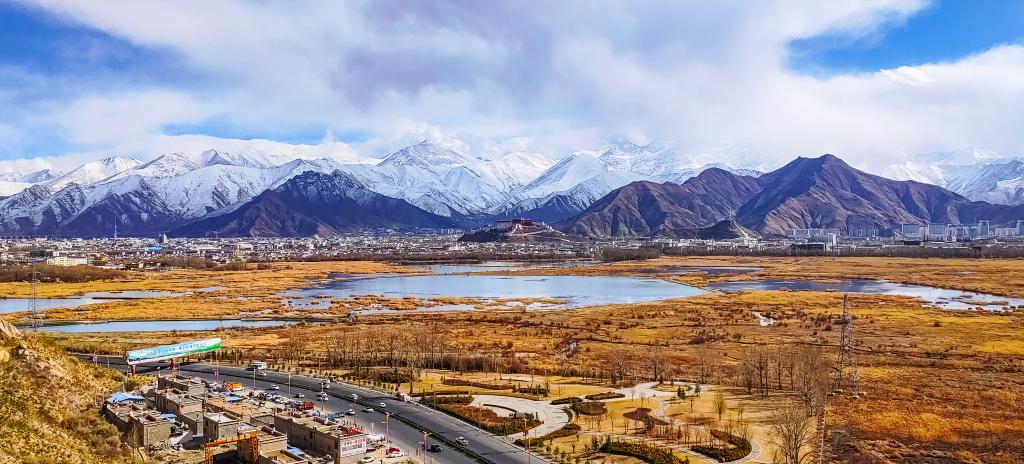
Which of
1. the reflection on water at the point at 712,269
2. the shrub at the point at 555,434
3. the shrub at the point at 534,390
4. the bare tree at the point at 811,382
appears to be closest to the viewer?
the shrub at the point at 555,434

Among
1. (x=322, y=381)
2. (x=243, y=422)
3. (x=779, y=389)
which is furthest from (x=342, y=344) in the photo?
(x=779, y=389)

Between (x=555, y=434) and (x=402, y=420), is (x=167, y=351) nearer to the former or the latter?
(x=402, y=420)

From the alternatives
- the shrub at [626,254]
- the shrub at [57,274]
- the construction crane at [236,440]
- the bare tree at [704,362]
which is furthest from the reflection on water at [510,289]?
the construction crane at [236,440]

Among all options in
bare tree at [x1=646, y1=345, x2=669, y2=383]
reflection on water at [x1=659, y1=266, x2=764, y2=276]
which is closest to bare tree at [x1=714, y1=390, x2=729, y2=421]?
bare tree at [x1=646, y1=345, x2=669, y2=383]

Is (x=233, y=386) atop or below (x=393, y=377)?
atop

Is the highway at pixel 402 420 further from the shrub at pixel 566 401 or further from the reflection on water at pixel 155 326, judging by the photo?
the reflection on water at pixel 155 326

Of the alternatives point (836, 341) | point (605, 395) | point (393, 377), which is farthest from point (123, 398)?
point (836, 341)
